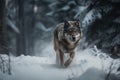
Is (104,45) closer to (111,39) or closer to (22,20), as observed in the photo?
(111,39)

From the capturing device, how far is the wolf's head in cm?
1088

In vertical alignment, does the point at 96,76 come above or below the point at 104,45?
above

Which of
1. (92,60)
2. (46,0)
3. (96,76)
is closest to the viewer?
(96,76)

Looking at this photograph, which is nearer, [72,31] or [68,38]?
[72,31]

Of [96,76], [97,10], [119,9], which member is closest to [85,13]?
[97,10]

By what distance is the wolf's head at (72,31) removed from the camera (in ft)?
35.7

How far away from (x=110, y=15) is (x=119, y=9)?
63 cm

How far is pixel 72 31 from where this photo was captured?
35.7 feet

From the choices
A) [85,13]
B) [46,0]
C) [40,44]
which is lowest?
[40,44]

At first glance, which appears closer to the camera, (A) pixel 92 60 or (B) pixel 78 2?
(A) pixel 92 60

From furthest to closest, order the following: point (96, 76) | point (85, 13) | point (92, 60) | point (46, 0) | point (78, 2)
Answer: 1. point (46, 0)
2. point (78, 2)
3. point (85, 13)
4. point (92, 60)
5. point (96, 76)

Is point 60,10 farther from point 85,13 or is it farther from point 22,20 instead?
point 85,13

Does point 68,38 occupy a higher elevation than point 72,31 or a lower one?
lower

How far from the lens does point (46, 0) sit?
1635 inches
